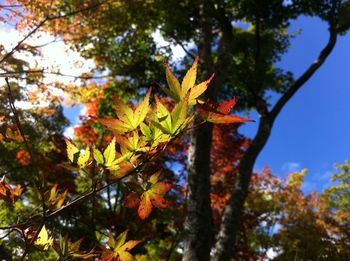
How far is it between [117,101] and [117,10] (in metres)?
7.53

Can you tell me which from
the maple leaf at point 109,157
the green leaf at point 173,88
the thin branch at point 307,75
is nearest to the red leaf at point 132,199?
the maple leaf at point 109,157

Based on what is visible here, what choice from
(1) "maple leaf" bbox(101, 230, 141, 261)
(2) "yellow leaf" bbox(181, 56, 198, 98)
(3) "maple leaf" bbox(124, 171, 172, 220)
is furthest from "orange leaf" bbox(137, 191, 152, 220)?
(2) "yellow leaf" bbox(181, 56, 198, 98)

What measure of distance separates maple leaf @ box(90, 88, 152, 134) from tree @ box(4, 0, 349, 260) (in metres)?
4.07

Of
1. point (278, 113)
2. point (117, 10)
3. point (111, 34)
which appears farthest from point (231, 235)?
point (111, 34)

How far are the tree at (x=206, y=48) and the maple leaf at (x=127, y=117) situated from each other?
4075 millimetres

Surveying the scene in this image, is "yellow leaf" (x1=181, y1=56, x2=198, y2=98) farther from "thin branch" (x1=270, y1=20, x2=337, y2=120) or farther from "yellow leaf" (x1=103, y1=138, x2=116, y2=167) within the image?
"thin branch" (x1=270, y1=20, x2=337, y2=120)

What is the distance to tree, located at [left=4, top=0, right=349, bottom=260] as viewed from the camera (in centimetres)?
553

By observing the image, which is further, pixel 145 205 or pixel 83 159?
pixel 145 205

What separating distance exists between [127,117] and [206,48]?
19.3 feet

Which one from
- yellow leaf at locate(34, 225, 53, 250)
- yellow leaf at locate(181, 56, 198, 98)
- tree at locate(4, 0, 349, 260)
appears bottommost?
Answer: yellow leaf at locate(34, 225, 53, 250)

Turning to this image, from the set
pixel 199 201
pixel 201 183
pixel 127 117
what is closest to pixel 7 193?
pixel 127 117

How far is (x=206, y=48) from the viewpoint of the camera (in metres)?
6.57

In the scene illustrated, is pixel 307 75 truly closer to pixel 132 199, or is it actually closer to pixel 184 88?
pixel 132 199

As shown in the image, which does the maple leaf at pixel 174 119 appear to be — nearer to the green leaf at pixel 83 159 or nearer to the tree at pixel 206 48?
the green leaf at pixel 83 159
